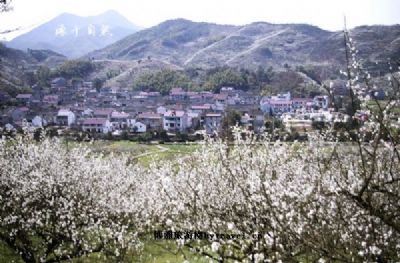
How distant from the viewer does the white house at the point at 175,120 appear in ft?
307

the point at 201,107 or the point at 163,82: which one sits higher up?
the point at 163,82

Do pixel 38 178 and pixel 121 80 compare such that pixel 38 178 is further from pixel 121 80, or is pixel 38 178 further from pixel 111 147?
pixel 121 80

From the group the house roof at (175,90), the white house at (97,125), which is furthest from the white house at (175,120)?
the house roof at (175,90)

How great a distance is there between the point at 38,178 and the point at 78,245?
3453 mm

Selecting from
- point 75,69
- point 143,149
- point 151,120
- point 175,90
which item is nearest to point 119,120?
point 151,120

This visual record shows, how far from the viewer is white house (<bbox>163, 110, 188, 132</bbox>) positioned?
93.7 m

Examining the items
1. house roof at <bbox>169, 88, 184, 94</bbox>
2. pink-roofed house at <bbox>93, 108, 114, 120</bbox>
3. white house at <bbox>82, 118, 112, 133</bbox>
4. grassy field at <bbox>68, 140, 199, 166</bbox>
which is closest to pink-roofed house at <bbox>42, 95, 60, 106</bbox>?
pink-roofed house at <bbox>93, 108, 114, 120</bbox>

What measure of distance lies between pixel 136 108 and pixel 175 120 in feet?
93.7

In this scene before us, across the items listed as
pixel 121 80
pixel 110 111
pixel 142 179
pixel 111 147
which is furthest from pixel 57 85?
pixel 142 179

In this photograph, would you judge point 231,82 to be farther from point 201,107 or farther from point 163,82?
point 201,107

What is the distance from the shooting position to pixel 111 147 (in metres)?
61.6

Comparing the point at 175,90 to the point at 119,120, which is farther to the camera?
the point at 175,90

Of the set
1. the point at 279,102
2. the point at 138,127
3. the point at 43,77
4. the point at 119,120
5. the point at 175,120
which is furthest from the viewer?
the point at 43,77

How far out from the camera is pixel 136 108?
396ft
